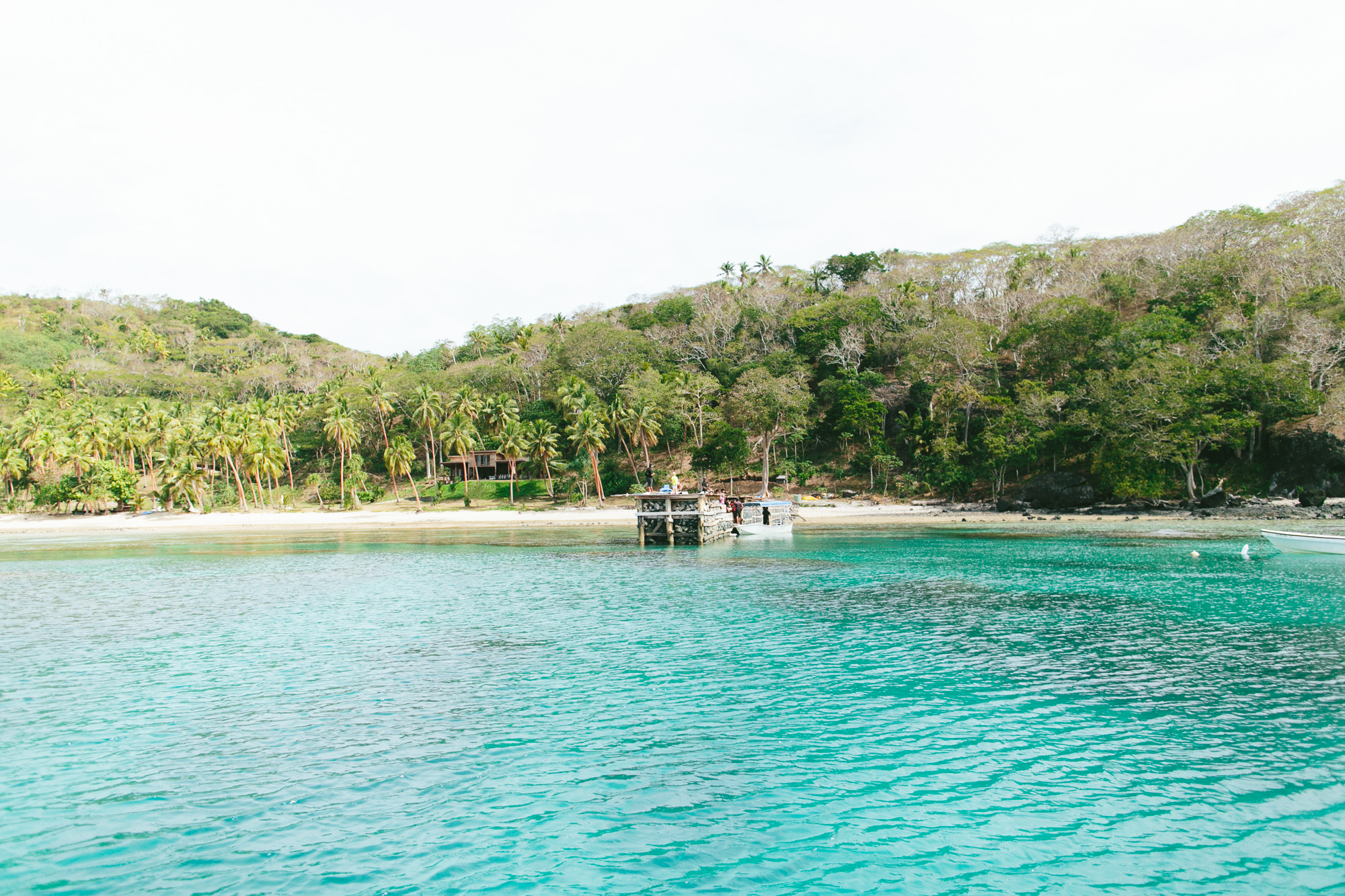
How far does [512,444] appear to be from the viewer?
67.2 m

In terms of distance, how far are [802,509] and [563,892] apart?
54.6 metres

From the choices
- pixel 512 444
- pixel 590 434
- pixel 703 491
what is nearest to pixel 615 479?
pixel 590 434

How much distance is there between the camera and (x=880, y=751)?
10578 millimetres

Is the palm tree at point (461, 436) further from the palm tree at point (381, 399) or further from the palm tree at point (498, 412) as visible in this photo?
the palm tree at point (381, 399)

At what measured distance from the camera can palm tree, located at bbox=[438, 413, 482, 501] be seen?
72062mm

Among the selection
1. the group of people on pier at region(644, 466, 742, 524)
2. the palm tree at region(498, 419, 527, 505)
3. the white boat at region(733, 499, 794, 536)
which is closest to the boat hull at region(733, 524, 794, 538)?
the white boat at region(733, 499, 794, 536)

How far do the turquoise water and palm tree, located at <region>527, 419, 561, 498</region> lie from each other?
45.5 m

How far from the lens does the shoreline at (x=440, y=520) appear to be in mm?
53812

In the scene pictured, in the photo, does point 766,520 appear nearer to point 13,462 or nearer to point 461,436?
point 461,436

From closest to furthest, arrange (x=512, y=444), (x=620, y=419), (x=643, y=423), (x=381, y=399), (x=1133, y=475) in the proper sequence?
(x=1133, y=475) → (x=512, y=444) → (x=643, y=423) → (x=620, y=419) → (x=381, y=399)

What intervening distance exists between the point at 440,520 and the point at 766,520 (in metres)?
31.0

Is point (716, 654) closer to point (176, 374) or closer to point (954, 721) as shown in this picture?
point (954, 721)

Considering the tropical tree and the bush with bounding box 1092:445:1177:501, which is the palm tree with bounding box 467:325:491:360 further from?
the bush with bounding box 1092:445:1177:501

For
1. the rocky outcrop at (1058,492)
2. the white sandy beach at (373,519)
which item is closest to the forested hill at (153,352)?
the white sandy beach at (373,519)
